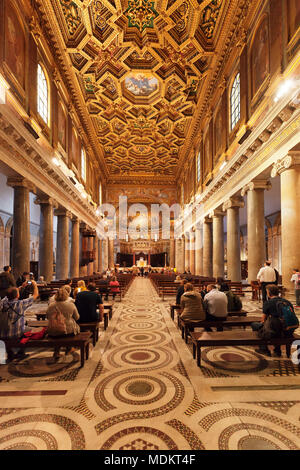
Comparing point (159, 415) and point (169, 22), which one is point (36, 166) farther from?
point (159, 415)

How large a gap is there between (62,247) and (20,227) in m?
4.93

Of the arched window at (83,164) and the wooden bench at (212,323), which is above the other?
the arched window at (83,164)

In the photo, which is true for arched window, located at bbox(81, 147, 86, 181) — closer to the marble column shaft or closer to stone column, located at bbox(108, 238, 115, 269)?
the marble column shaft

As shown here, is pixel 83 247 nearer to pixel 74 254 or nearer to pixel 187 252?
pixel 74 254

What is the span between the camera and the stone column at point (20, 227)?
8.57m

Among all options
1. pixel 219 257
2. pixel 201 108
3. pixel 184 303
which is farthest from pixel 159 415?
pixel 201 108

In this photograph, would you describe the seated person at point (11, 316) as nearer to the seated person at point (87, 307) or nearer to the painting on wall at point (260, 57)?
the seated person at point (87, 307)

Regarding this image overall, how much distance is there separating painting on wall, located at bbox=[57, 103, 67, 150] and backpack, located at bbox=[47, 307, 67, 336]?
38.8 feet

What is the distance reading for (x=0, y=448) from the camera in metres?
1.96

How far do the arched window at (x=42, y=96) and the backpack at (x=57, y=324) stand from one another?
10.2 meters

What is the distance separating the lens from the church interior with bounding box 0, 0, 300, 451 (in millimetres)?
2438

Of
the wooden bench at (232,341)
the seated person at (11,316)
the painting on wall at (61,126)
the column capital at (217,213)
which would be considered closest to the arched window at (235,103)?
the column capital at (217,213)

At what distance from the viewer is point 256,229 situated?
31.1ft

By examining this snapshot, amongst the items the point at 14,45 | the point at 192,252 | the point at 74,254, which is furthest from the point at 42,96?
the point at 192,252
